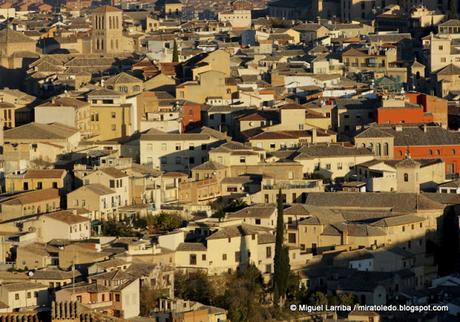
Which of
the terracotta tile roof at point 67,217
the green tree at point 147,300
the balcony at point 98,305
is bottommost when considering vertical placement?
the green tree at point 147,300

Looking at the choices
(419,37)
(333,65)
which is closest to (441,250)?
(333,65)

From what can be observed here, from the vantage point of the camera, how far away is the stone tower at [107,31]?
71625mm

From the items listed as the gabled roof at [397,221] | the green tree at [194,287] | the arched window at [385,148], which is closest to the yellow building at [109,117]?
the arched window at [385,148]

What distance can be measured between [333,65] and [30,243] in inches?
892

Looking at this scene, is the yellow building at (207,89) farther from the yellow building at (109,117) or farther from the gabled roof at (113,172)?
the gabled roof at (113,172)

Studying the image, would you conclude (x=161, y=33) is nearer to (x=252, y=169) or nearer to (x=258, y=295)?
(x=252, y=169)

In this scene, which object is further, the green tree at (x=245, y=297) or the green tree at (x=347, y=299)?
the green tree at (x=347, y=299)

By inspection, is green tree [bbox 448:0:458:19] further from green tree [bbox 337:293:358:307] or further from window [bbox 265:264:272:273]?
green tree [bbox 337:293:358:307]

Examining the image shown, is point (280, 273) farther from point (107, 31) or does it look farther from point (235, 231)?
point (107, 31)

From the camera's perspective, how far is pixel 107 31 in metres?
72.1

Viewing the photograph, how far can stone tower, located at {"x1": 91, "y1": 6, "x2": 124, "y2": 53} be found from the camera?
71.6m

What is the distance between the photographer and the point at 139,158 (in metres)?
49.9

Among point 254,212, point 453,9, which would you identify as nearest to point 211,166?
point 254,212

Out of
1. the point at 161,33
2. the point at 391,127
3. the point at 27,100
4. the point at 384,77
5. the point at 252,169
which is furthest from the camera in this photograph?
the point at 161,33
